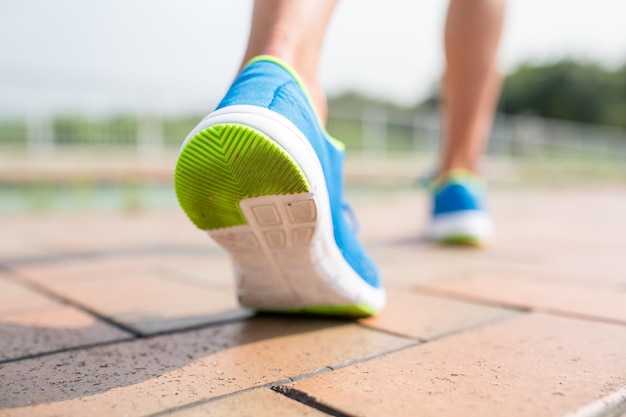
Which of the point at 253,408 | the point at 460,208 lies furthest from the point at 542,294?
the point at 253,408

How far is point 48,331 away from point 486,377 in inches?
25.2

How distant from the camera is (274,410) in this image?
64 cm

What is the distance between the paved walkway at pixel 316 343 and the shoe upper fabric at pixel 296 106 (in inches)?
6.6

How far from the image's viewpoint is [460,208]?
74.6 inches

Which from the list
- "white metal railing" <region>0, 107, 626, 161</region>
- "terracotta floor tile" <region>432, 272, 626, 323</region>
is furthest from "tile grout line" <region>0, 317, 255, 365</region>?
"white metal railing" <region>0, 107, 626, 161</region>

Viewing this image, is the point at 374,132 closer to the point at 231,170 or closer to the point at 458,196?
the point at 458,196

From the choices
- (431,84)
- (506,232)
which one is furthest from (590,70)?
(506,232)

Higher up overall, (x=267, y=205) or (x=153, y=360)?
(x=267, y=205)

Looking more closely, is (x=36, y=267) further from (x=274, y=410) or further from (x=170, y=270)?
(x=274, y=410)

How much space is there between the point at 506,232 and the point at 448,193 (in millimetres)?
695

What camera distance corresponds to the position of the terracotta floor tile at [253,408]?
630mm

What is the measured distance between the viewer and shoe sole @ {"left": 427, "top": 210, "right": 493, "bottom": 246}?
6.23 ft

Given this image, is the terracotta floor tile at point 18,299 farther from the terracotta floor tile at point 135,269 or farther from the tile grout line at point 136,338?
the tile grout line at point 136,338

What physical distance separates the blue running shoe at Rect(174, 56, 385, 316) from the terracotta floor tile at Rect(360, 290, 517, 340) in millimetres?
60
